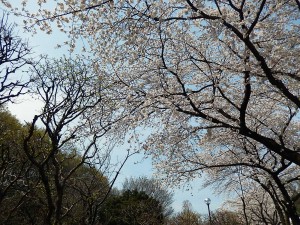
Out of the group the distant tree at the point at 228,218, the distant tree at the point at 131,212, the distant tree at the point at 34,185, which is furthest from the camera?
the distant tree at the point at 228,218

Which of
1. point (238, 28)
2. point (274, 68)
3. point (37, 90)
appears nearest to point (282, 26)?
point (274, 68)

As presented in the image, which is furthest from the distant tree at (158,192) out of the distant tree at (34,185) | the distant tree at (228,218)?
the distant tree at (34,185)

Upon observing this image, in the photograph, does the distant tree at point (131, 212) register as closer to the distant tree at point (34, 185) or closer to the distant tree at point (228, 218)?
the distant tree at point (34, 185)

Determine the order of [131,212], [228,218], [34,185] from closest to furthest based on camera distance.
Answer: [34,185], [131,212], [228,218]

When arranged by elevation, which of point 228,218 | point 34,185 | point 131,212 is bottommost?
point 34,185

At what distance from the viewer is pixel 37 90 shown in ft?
28.1

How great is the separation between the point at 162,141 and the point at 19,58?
4.34m

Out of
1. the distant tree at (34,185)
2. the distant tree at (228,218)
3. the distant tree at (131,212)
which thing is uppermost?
the distant tree at (228,218)

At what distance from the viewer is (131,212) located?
1897cm

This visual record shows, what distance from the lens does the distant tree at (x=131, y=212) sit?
1873cm

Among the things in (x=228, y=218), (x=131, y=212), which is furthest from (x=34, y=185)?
(x=228, y=218)

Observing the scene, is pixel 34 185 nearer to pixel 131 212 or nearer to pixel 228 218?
pixel 131 212

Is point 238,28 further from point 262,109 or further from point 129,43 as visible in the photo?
Result: point 262,109

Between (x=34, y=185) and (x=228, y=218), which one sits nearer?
(x=34, y=185)
